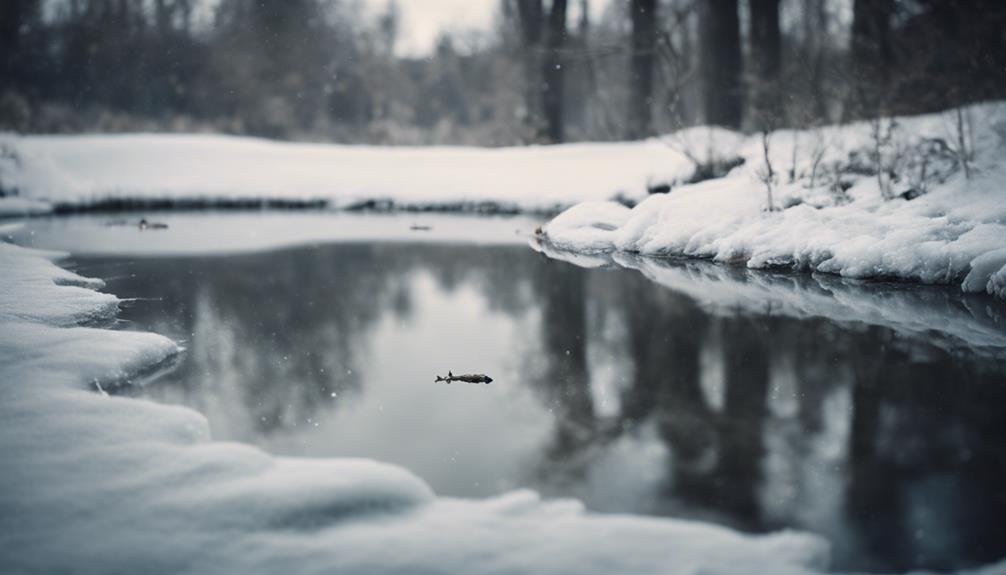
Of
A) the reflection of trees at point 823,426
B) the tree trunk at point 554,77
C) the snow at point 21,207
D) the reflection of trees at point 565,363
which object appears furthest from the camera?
the tree trunk at point 554,77

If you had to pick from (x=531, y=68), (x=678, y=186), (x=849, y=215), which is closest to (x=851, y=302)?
(x=849, y=215)

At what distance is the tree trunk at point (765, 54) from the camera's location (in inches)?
548

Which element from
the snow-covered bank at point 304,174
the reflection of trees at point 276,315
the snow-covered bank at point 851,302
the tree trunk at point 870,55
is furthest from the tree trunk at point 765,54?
the reflection of trees at point 276,315

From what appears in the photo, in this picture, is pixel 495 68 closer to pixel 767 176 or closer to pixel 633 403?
pixel 767 176

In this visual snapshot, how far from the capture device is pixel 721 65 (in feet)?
51.5

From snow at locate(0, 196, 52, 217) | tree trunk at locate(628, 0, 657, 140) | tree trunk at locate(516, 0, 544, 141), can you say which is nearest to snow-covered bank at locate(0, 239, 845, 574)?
snow at locate(0, 196, 52, 217)

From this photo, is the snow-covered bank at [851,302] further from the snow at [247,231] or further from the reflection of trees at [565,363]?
the snow at [247,231]

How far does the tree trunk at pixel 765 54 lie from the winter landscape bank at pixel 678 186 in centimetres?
67

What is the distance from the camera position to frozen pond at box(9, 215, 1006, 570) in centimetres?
329

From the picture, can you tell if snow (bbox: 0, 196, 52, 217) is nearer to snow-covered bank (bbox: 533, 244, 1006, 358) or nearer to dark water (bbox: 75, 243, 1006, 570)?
dark water (bbox: 75, 243, 1006, 570)

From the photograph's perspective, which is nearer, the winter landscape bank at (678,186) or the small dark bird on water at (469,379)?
the small dark bird on water at (469,379)

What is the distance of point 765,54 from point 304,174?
10.2 meters

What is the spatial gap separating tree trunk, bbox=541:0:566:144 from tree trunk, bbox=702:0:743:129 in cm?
468

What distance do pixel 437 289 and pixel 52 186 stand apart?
11.4 m
